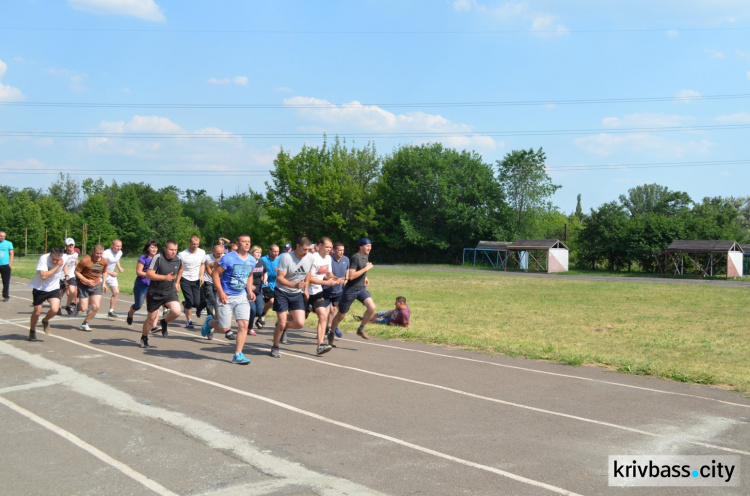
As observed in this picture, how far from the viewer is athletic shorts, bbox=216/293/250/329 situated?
9719 mm

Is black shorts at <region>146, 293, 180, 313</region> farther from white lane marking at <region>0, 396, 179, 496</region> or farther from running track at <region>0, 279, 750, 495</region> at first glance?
white lane marking at <region>0, 396, 179, 496</region>

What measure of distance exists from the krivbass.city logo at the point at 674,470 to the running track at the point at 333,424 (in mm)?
128

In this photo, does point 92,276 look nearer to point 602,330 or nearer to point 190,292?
point 190,292

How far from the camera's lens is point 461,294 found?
27766mm

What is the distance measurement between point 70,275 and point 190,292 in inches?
96.5

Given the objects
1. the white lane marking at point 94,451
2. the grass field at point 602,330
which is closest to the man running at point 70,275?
the white lane marking at point 94,451

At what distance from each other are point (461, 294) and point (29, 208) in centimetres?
7097

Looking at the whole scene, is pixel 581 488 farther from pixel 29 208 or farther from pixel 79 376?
pixel 29 208

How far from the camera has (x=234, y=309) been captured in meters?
9.82

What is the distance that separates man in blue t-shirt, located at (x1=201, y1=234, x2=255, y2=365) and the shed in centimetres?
5111

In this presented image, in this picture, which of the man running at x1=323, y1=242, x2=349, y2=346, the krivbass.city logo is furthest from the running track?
the man running at x1=323, y1=242, x2=349, y2=346

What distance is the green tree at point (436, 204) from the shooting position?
237 feet

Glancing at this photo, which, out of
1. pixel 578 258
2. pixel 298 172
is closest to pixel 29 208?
pixel 298 172

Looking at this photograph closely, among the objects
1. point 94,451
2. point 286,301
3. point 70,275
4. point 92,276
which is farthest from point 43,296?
point 94,451
